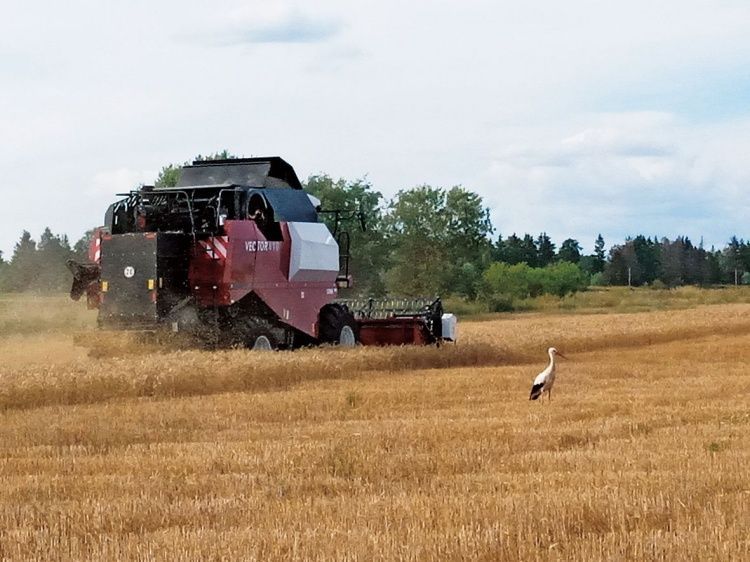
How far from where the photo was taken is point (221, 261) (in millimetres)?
19938

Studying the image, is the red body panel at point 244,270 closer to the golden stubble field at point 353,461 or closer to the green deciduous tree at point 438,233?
the golden stubble field at point 353,461

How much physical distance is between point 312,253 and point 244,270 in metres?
2.44

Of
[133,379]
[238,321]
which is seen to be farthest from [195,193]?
[133,379]

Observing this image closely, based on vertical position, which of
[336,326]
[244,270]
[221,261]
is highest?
[221,261]

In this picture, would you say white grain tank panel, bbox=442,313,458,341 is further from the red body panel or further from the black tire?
the red body panel

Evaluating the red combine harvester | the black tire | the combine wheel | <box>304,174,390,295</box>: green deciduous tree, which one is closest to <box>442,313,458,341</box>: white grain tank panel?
the black tire

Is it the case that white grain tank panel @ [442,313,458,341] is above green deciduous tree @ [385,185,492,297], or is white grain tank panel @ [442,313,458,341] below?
below

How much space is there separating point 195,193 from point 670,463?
1271 centimetres

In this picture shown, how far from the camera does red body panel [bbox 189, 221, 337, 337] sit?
19.9 metres

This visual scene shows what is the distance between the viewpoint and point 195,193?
20844 mm

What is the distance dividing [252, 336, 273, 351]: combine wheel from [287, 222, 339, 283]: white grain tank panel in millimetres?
1200

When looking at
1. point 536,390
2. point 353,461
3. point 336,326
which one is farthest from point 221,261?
point 353,461

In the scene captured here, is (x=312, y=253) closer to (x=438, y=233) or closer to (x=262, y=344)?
(x=262, y=344)

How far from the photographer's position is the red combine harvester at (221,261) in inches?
762
